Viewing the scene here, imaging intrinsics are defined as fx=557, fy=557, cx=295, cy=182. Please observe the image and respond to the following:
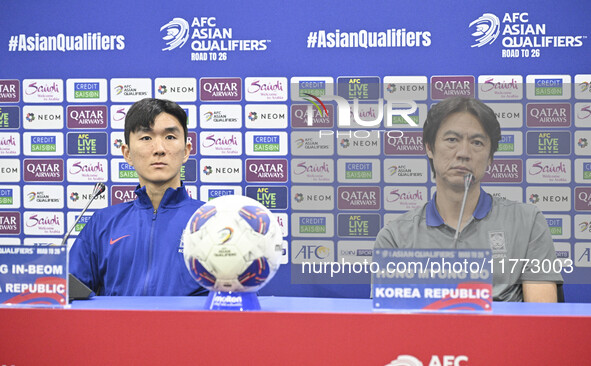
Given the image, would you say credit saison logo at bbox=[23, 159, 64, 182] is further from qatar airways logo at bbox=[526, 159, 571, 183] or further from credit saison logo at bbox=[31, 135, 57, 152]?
qatar airways logo at bbox=[526, 159, 571, 183]

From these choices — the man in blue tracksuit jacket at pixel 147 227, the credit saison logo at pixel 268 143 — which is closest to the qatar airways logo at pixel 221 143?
the credit saison logo at pixel 268 143

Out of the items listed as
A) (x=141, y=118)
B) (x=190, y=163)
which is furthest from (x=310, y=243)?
(x=141, y=118)

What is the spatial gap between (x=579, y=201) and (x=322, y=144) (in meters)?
1.32

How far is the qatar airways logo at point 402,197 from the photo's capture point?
2895 mm

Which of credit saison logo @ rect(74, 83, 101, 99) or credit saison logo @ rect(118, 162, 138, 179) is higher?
credit saison logo @ rect(74, 83, 101, 99)

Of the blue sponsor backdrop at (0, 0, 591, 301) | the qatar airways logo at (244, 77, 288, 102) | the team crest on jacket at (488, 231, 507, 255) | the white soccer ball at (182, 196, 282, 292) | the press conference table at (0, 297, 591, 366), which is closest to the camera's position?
the press conference table at (0, 297, 591, 366)

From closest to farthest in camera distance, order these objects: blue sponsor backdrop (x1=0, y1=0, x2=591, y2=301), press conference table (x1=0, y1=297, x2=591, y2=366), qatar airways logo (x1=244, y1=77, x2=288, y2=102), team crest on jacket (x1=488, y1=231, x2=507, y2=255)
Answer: press conference table (x1=0, y1=297, x2=591, y2=366)
team crest on jacket (x1=488, y1=231, x2=507, y2=255)
blue sponsor backdrop (x1=0, y1=0, x2=591, y2=301)
qatar airways logo (x1=244, y1=77, x2=288, y2=102)

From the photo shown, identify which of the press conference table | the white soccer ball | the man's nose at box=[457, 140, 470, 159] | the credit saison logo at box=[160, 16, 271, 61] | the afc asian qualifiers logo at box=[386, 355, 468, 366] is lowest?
the afc asian qualifiers logo at box=[386, 355, 468, 366]

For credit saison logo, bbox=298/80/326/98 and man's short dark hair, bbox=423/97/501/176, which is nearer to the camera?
man's short dark hair, bbox=423/97/501/176

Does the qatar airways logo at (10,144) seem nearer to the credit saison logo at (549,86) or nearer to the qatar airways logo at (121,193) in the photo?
the qatar airways logo at (121,193)

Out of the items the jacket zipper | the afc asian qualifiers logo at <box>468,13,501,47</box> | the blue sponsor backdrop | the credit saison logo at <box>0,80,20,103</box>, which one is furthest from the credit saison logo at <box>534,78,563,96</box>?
the credit saison logo at <box>0,80,20,103</box>

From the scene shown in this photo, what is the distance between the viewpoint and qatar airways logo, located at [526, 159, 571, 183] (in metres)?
2.80

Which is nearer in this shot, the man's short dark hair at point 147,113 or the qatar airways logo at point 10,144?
the man's short dark hair at point 147,113

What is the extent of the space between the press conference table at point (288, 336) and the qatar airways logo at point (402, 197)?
1.70m
